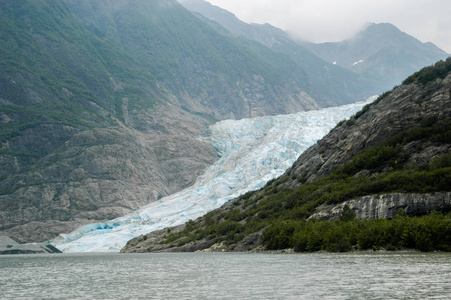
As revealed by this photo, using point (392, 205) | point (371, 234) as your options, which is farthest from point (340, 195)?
point (371, 234)

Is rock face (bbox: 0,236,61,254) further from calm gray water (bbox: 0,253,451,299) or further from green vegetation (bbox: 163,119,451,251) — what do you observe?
calm gray water (bbox: 0,253,451,299)

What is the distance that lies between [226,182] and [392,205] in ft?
250

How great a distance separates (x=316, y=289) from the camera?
18.1 meters

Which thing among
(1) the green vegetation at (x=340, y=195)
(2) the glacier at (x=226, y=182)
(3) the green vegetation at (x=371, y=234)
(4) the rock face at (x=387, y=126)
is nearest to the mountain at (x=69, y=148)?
(2) the glacier at (x=226, y=182)

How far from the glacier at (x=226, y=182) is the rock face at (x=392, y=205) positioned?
5781 centimetres

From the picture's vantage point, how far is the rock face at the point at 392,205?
4029 cm

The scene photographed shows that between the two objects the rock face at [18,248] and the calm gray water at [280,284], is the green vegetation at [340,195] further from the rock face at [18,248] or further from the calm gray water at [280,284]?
the rock face at [18,248]

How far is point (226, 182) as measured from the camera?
11794 centimetres

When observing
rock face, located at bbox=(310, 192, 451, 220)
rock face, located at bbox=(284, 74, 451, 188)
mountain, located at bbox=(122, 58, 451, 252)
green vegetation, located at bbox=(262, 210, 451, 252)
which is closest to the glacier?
mountain, located at bbox=(122, 58, 451, 252)

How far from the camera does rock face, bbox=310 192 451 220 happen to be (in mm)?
40294

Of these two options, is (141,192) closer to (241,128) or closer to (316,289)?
(241,128)

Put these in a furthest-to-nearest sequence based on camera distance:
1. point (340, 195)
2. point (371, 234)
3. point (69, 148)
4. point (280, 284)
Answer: point (69, 148)
point (340, 195)
point (371, 234)
point (280, 284)

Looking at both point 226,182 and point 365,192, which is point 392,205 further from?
point 226,182

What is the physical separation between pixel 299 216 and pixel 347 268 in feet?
107
